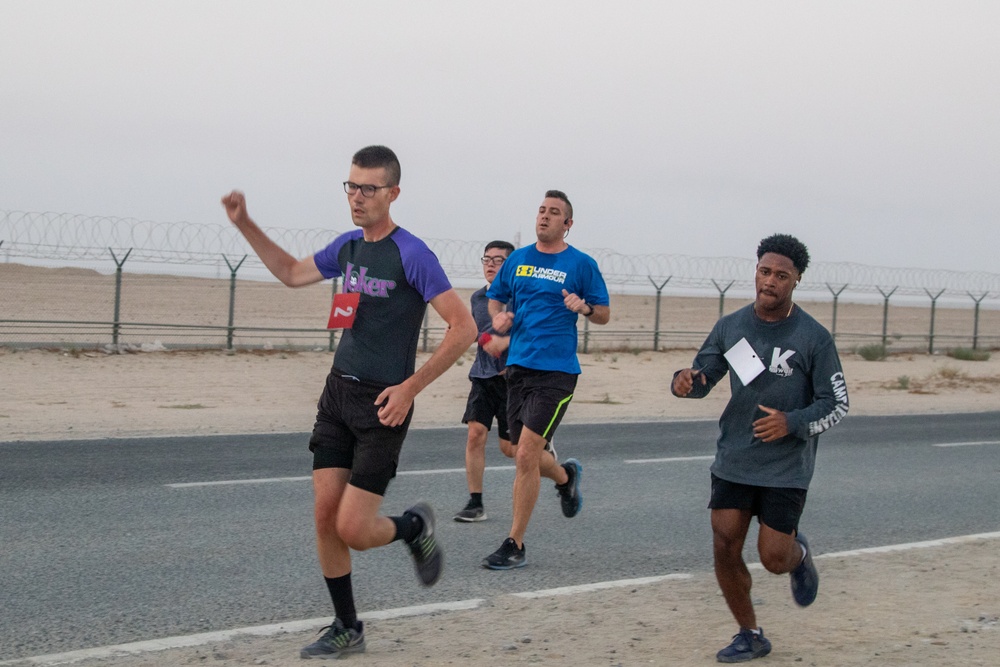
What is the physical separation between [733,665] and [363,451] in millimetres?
1663

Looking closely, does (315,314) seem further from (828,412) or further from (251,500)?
(828,412)

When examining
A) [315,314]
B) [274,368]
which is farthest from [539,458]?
[315,314]

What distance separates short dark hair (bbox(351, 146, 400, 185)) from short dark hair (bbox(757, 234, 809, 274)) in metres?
1.47

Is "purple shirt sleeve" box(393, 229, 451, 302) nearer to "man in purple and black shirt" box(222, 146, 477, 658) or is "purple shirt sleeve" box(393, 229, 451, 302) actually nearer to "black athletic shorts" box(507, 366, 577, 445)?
"man in purple and black shirt" box(222, 146, 477, 658)

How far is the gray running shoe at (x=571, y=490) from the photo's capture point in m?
7.60

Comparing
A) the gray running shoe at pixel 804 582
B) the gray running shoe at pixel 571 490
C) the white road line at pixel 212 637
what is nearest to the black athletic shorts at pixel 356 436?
the white road line at pixel 212 637

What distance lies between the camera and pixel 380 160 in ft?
15.8

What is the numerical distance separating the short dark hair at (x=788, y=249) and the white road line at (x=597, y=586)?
206cm

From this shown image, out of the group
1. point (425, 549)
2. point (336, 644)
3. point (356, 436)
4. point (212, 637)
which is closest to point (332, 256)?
point (356, 436)

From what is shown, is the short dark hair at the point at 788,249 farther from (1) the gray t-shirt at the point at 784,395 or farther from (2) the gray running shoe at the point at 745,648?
(2) the gray running shoe at the point at 745,648

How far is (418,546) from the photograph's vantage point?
5.05m

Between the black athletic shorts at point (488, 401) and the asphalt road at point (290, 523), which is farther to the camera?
the black athletic shorts at point (488, 401)

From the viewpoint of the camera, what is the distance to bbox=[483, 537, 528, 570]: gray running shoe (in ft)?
21.7

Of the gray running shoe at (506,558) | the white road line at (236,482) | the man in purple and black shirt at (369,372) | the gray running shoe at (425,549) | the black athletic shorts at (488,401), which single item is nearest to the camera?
the man in purple and black shirt at (369,372)
